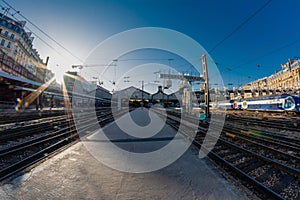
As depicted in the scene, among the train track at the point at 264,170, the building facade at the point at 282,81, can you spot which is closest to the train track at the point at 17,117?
the train track at the point at 264,170

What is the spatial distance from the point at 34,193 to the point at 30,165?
142 cm

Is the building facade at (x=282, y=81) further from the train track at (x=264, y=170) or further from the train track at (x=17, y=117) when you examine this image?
the train track at (x=17, y=117)

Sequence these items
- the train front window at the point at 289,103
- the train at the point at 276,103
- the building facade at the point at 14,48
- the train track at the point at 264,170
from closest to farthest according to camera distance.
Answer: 1. the train track at the point at 264,170
2. the train at the point at 276,103
3. the train front window at the point at 289,103
4. the building facade at the point at 14,48

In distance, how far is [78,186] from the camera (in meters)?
2.70

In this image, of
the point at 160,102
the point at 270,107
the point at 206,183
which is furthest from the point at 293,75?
the point at 206,183

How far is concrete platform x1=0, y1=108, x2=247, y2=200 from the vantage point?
8.02 feet

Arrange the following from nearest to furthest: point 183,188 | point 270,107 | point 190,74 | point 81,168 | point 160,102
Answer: point 183,188
point 81,168
point 190,74
point 270,107
point 160,102

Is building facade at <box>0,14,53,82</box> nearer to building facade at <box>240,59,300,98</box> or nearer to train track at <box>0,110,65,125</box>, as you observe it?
train track at <box>0,110,65,125</box>

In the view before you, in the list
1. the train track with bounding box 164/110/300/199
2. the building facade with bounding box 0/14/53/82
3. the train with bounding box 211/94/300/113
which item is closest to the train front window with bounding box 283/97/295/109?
the train with bounding box 211/94/300/113

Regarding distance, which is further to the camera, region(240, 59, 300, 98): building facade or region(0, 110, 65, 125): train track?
region(240, 59, 300, 98): building facade

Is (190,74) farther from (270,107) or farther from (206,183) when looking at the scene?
(206,183)

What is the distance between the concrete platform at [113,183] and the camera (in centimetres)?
244

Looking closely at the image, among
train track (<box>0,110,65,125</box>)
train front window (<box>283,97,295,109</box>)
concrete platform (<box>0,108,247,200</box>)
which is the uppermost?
train front window (<box>283,97,295,109</box>)

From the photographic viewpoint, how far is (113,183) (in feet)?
9.13
